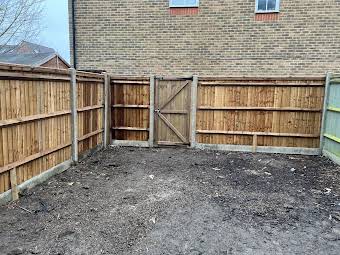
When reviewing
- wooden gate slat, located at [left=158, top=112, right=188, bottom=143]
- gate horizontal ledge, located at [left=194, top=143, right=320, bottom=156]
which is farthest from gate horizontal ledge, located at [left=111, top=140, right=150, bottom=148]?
gate horizontal ledge, located at [left=194, top=143, right=320, bottom=156]

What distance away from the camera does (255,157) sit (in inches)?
312

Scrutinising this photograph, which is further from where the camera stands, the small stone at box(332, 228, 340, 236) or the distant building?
the distant building

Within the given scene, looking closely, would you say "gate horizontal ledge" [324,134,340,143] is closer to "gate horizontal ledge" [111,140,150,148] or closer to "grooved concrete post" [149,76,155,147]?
"grooved concrete post" [149,76,155,147]

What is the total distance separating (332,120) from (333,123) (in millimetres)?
101

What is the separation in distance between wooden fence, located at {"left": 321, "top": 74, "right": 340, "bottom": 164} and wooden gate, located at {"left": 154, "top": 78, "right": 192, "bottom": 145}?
3634 mm

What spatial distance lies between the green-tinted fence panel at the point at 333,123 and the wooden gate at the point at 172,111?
365 centimetres

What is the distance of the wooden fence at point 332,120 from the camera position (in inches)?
285

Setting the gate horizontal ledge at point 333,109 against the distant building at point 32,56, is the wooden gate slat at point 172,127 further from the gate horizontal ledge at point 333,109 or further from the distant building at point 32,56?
the distant building at point 32,56

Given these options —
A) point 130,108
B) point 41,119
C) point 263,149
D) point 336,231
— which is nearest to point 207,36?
point 130,108

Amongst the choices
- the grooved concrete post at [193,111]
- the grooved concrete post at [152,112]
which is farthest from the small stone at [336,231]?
the grooved concrete post at [152,112]

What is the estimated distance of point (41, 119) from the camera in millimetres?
5383

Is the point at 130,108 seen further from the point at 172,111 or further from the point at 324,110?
the point at 324,110

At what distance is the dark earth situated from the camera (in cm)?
349

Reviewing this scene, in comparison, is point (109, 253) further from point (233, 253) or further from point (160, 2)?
point (160, 2)
